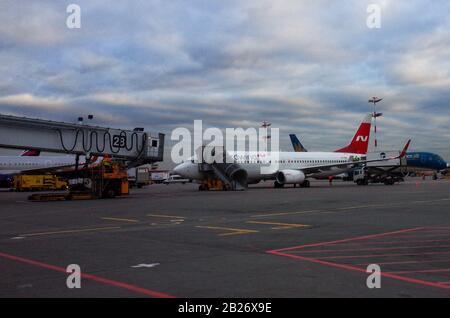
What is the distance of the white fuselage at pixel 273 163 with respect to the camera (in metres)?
44.3

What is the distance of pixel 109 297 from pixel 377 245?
21.7 ft

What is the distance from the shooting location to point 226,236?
12461mm

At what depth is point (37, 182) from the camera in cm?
5053

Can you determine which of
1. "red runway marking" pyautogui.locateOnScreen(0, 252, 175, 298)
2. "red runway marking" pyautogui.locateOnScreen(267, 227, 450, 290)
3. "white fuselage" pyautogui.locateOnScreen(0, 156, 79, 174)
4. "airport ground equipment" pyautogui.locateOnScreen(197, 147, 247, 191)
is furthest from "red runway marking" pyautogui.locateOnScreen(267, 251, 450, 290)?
"white fuselage" pyautogui.locateOnScreen(0, 156, 79, 174)

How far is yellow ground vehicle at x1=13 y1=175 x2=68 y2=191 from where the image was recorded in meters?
49.8

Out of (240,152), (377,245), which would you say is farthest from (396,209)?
(240,152)

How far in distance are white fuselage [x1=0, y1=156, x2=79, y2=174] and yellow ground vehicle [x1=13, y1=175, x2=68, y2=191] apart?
4.35 metres

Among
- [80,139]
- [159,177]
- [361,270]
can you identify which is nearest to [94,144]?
[80,139]

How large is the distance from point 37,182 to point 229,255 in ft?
149

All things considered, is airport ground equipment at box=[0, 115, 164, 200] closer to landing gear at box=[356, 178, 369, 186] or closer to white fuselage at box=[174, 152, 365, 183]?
white fuselage at box=[174, 152, 365, 183]

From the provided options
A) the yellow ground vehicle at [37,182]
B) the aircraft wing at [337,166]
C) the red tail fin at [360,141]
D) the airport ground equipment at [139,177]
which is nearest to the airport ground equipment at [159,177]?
the airport ground equipment at [139,177]

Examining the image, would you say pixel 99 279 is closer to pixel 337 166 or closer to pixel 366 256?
pixel 366 256

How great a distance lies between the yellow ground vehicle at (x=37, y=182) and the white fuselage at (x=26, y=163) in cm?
435
